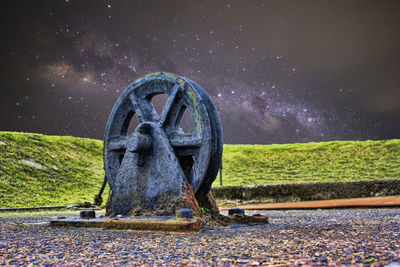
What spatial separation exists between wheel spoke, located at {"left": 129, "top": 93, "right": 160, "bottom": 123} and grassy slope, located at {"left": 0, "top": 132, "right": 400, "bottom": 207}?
20.7 ft

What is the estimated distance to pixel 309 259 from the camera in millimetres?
2574

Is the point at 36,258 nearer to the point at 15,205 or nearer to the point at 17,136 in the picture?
the point at 15,205

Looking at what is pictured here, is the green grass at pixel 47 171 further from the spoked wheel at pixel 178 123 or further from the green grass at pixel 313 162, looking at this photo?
the spoked wheel at pixel 178 123

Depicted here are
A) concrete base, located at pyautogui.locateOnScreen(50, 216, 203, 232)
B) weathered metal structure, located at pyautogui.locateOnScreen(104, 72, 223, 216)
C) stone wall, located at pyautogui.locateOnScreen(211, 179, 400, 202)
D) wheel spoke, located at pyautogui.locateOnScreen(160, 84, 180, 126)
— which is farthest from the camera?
stone wall, located at pyautogui.locateOnScreen(211, 179, 400, 202)

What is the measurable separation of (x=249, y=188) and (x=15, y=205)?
21.8ft

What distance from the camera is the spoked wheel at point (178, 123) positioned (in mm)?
5250

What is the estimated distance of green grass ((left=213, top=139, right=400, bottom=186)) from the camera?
14266mm

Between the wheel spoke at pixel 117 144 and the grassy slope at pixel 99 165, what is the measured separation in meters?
5.62

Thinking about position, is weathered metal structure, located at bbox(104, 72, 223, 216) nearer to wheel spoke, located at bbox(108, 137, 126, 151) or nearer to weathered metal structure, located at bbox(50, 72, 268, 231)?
weathered metal structure, located at bbox(50, 72, 268, 231)

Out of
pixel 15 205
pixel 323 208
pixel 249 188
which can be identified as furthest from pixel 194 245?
pixel 15 205

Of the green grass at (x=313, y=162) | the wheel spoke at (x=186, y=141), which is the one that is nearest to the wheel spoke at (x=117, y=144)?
the wheel spoke at (x=186, y=141)

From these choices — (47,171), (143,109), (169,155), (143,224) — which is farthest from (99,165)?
(143,224)

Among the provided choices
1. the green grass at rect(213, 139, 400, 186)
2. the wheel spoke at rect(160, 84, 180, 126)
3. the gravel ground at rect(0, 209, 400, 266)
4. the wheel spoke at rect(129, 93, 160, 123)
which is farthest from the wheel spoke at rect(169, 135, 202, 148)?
the green grass at rect(213, 139, 400, 186)

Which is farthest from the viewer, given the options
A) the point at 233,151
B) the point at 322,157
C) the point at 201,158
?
the point at 233,151
